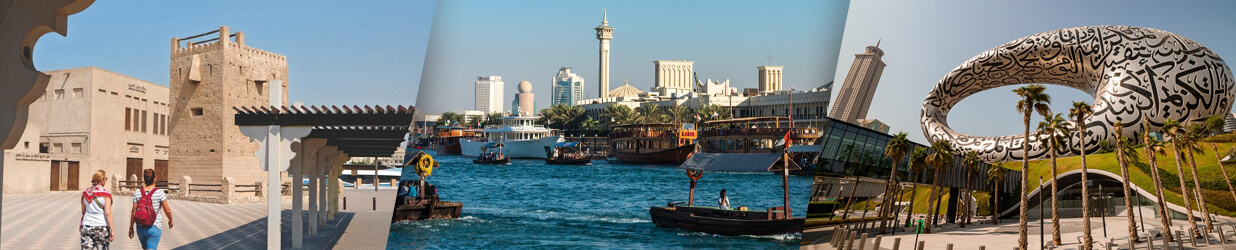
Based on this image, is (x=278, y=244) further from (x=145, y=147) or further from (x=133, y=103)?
(x=145, y=147)

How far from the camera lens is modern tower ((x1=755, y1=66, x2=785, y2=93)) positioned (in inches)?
391

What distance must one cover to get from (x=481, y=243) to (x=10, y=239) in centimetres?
1101

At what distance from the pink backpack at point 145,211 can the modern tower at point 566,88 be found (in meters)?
4.63

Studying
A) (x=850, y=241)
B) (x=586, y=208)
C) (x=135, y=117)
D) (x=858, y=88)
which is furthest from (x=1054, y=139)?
(x=135, y=117)

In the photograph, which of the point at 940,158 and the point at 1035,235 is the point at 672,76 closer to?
the point at 940,158

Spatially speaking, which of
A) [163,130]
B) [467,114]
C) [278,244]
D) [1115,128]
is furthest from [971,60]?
[163,130]

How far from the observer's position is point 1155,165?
57.4ft

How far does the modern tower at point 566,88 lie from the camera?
1095 centimetres

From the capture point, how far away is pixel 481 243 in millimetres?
11102

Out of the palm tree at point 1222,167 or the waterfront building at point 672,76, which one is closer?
the waterfront building at point 672,76

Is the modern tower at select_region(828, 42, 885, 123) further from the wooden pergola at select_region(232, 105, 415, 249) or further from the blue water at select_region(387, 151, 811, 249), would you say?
the wooden pergola at select_region(232, 105, 415, 249)

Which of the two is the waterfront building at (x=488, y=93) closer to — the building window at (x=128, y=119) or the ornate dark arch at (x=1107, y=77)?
the ornate dark arch at (x=1107, y=77)

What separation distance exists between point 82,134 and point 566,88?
3293 cm

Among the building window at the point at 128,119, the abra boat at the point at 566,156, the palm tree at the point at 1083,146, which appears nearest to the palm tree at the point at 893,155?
the palm tree at the point at 1083,146
